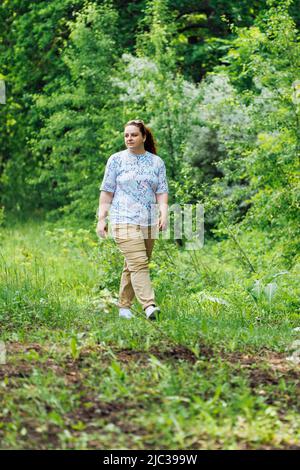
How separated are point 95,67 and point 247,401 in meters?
11.9

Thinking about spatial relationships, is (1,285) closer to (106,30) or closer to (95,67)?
(95,67)

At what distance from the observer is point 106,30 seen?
55.6ft

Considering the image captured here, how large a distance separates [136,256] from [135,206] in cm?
44

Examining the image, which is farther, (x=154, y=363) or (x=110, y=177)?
(x=110, y=177)

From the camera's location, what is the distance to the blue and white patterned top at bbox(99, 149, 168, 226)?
809 centimetres

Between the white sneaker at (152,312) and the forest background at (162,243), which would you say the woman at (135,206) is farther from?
the forest background at (162,243)

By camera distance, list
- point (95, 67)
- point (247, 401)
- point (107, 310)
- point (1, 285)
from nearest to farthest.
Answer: point (247, 401) → point (107, 310) → point (1, 285) → point (95, 67)

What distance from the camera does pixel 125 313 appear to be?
8016 mm

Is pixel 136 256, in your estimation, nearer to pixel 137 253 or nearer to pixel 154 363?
pixel 137 253

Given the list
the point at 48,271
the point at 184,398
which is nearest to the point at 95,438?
the point at 184,398

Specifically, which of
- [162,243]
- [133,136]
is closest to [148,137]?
[133,136]

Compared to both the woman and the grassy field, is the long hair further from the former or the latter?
the grassy field

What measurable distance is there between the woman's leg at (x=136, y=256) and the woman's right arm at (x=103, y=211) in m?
0.15
